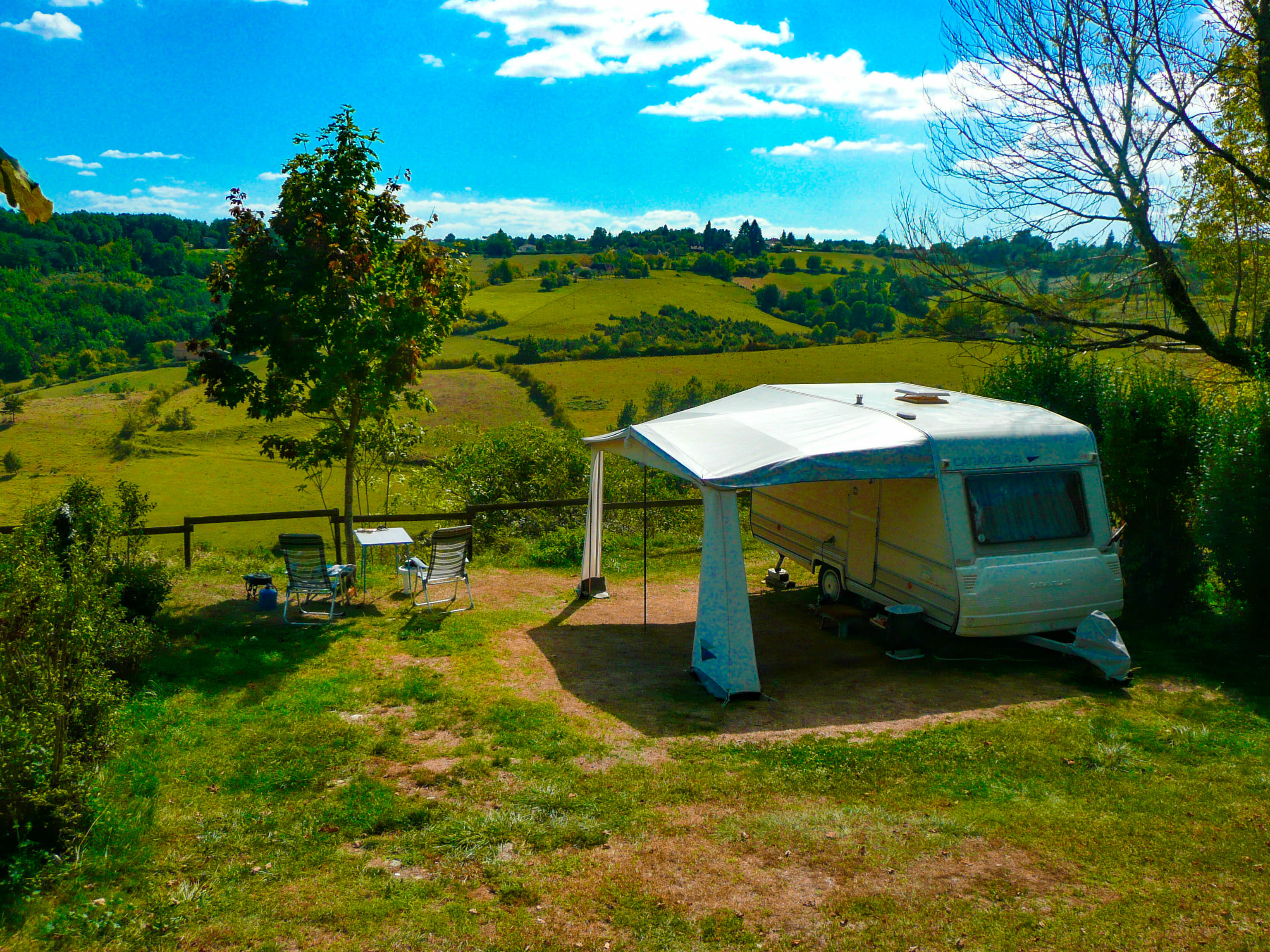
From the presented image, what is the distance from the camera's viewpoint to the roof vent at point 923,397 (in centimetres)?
966

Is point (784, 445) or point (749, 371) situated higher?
point (749, 371)

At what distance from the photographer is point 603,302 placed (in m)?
68.3

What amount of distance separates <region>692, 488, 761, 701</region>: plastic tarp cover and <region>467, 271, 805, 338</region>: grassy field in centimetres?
5208

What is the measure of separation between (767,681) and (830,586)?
95.2 inches

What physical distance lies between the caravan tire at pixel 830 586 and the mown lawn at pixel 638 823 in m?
2.22

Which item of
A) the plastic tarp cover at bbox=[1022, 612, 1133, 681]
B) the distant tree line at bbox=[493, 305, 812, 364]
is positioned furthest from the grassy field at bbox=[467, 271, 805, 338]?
the plastic tarp cover at bbox=[1022, 612, 1133, 681]

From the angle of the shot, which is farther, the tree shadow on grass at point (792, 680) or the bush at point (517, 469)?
the bush at point (517, 469)

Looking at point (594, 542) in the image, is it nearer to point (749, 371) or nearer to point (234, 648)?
point (234, 648)

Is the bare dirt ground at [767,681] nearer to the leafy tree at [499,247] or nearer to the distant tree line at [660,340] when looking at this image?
the distant tree line at [660,340]

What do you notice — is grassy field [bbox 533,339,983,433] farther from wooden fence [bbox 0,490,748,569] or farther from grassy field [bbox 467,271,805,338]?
wooden fence [bbox 0,490,748,569]

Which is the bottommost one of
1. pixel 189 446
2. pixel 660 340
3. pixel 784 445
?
pixel 189 446

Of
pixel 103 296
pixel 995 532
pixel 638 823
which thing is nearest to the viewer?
pixel 638 823

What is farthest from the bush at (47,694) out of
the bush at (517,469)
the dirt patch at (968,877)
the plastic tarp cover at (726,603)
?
the bush at (517,469)

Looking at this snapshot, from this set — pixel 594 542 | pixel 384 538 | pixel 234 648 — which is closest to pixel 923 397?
pixel 594 542
